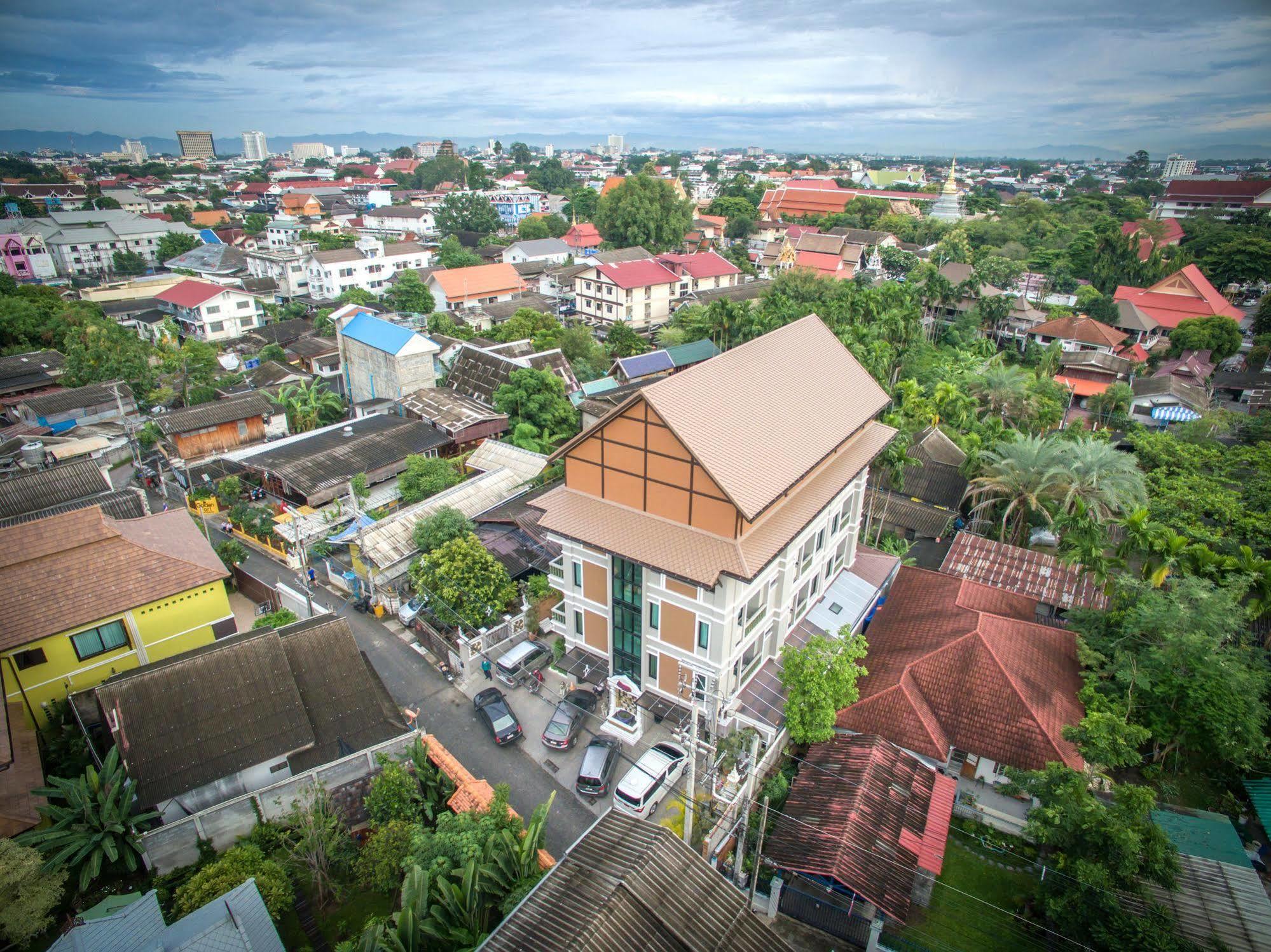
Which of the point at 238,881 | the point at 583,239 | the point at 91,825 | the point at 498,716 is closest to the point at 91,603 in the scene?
the point at 91,825

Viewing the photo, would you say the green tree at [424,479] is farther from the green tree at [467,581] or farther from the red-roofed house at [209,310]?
the red-roofed house at [209,310]

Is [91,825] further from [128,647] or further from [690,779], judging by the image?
[690,779]

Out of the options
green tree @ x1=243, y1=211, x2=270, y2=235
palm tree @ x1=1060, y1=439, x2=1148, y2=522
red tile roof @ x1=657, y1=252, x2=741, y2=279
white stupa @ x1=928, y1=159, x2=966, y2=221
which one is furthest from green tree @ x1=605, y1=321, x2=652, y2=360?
white stupa @ x1=928, y1=159, x2=966, y2=221

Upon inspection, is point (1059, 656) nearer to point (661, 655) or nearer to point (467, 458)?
point (661, 655)

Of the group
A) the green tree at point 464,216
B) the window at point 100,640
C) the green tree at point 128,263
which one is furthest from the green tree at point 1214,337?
the green tree at point 128,263

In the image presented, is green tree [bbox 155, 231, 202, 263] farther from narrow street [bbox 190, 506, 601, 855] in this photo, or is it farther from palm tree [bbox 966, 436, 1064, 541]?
palm tree [bbox 966, 436, 1064, 541]
